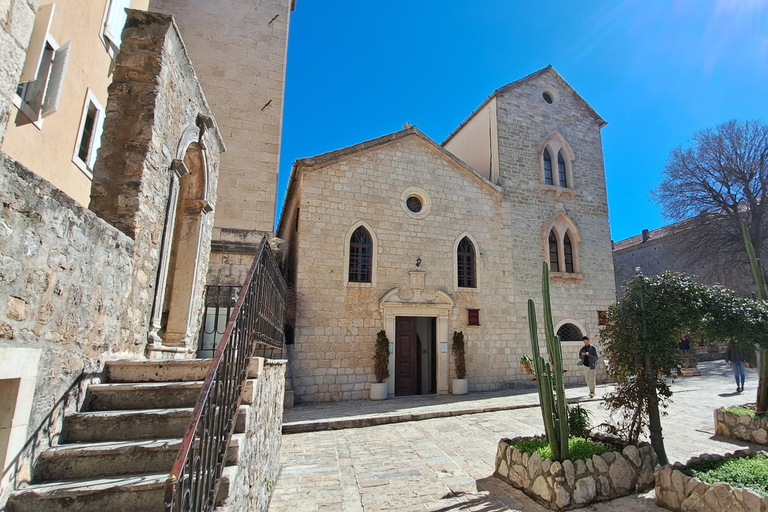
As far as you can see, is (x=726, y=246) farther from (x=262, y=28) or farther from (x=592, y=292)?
(x=262, y=28)

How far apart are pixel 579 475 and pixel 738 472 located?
1.50 meters

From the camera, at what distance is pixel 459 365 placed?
11.6m

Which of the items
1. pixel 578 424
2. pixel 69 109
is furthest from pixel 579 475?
pixel 69 109

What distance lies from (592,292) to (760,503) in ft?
37.7

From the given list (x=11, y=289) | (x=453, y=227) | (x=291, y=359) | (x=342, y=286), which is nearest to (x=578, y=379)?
(x=453, y=227)

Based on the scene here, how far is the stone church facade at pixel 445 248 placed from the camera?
11.0 meters

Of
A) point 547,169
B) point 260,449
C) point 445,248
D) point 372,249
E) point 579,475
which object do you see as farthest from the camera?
point 547,169

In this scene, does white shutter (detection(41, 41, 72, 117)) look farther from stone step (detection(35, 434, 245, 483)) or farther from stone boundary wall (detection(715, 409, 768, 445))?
stone boundary wall (detection(715, 409, 768, 445))

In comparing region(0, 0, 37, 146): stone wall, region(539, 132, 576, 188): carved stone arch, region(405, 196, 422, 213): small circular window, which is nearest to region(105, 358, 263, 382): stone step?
region(0, 0, 37, 146): stone wall

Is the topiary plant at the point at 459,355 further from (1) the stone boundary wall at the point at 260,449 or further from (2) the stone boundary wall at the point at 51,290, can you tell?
(2) the stone boundary wall at the point at 51,290

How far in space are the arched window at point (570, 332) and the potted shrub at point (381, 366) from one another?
21.1 ft

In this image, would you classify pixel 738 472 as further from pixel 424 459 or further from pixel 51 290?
pixel 51 290

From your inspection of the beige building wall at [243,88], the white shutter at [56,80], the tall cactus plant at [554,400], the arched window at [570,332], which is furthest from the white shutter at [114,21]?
the arched window at [570,332]

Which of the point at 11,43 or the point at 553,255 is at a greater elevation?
the point at 553,255
